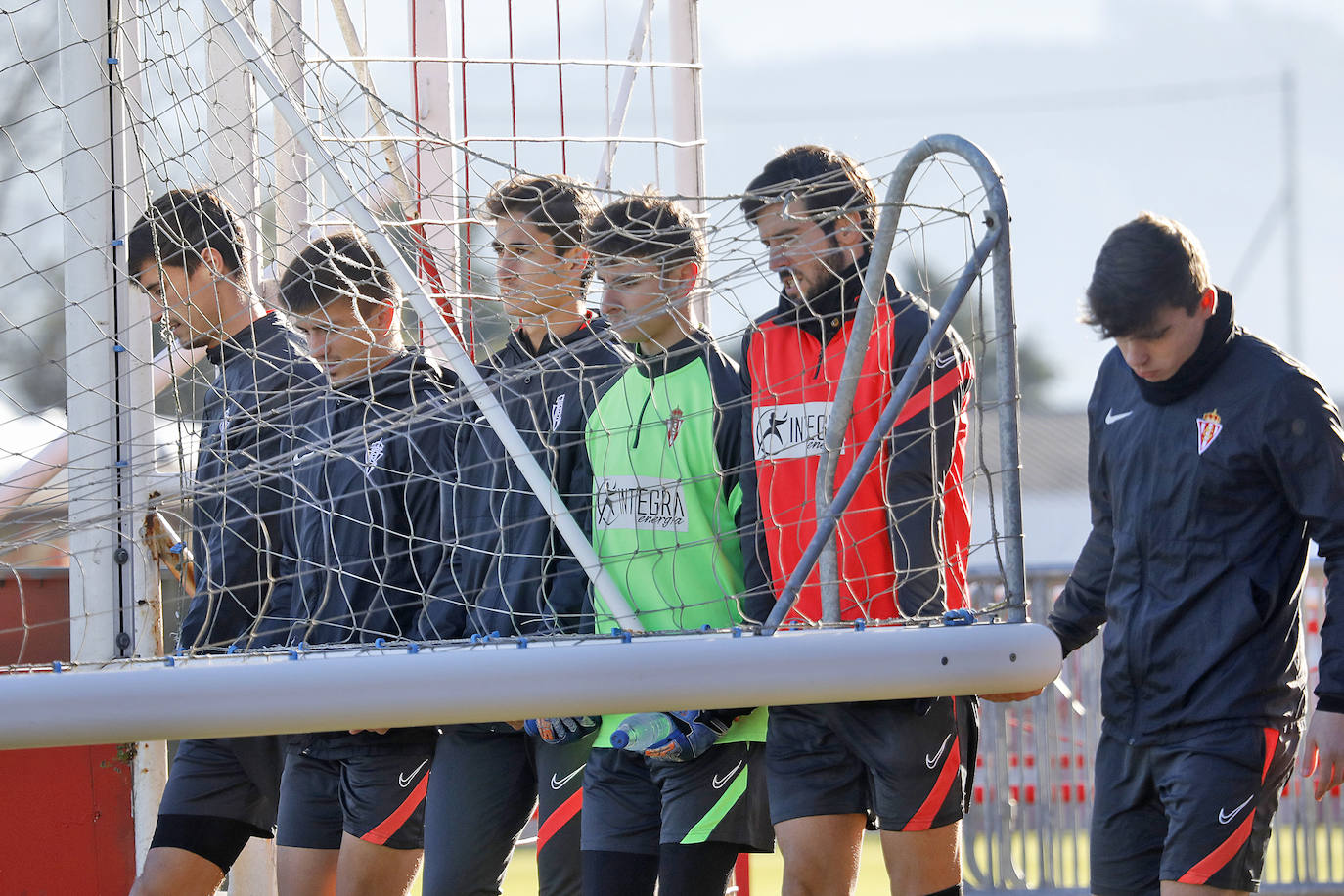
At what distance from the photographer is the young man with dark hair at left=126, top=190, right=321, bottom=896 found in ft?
10.5

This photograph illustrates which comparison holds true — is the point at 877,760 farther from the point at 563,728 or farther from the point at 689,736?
the point at 563,728

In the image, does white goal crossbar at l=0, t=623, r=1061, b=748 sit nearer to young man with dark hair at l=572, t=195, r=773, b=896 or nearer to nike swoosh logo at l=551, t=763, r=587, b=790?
young man with dark hair at l=572, t=195, r=773, b=896

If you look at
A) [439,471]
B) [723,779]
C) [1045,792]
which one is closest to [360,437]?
[439,471]

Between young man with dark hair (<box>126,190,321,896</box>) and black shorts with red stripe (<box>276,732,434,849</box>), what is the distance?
0.39ft

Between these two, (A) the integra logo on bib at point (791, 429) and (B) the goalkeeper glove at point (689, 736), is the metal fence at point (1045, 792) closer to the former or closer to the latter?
(A) the integra logo on bib at point (791, 429)

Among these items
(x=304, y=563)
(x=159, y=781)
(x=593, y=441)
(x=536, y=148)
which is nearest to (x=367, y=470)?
(x=304, y=563)

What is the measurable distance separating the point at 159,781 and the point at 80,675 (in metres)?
1.44

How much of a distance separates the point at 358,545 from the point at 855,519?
1.10m

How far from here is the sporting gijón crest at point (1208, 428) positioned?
2588 mm

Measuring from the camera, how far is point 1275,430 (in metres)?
2.52

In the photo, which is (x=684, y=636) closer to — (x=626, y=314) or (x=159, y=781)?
(x=626, y=314)

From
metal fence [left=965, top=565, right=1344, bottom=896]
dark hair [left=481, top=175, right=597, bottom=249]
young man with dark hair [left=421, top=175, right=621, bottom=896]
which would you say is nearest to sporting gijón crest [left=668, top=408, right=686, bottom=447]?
young man with dark hair [left=421, top=175, right=621, bottom=896]

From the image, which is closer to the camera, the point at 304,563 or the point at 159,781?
the point at 304,563

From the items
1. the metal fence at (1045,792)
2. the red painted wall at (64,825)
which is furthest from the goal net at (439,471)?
the metal fence at (1045,792)
